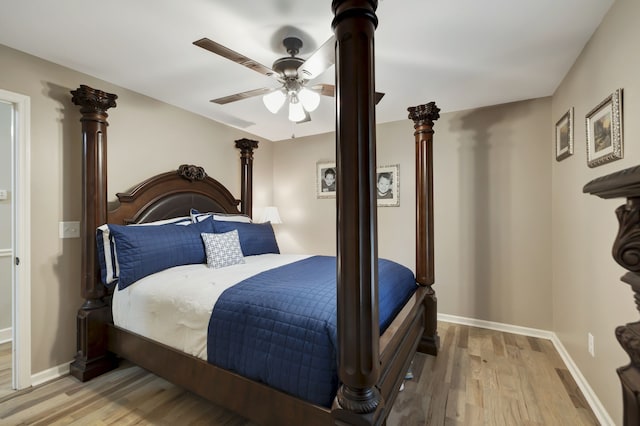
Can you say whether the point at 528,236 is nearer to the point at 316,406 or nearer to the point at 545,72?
the point at 545,72

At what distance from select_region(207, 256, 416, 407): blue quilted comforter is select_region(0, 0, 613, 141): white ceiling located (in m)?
1.60

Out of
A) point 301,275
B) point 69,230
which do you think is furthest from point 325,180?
point 69,230

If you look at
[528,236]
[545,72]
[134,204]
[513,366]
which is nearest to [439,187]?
[528,236]

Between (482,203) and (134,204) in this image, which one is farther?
(482,203)

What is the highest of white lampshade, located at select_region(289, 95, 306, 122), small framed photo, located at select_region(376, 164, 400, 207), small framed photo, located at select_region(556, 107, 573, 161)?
white lampshade, located at select_region(289, 95, 306, 122)

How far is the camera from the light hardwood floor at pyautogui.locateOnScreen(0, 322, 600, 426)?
5.71 feet

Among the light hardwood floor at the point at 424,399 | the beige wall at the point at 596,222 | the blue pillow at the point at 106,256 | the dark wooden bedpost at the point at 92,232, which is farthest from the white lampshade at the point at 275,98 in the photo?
the light hardwood floor at the point at 424,399

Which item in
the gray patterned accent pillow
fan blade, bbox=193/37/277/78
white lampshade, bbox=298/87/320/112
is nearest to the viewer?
fan blade, bbox=193/37/277/78

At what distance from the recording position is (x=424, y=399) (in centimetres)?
193

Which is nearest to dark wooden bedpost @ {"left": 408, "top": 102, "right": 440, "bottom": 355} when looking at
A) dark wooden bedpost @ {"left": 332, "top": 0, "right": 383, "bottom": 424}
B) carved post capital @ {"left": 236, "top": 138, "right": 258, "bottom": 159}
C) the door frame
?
dark wooden bedpost @ {"left": 332, "top": 0, "right": 383, "bottom": 424}

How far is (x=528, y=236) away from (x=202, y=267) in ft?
10.3

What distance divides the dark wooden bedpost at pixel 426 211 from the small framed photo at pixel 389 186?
100 centimetres

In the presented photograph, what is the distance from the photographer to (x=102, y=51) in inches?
80.9

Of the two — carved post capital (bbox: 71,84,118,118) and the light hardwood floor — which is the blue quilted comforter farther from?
carved post capital (bbox: 71,84,118,118)
